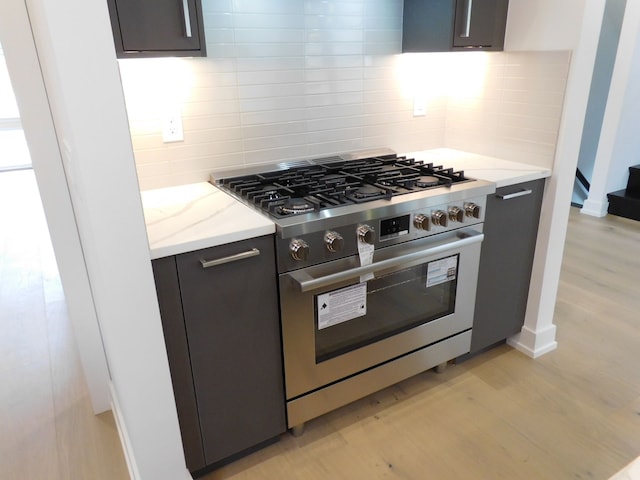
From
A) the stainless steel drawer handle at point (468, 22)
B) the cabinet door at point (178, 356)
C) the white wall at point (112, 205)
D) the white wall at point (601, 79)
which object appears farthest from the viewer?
the white wall at point (601, 79)

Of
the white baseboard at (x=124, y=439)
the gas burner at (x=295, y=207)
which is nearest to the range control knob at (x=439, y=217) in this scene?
the gas burner at (x=295, y=207)

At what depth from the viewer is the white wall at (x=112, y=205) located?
1.02m

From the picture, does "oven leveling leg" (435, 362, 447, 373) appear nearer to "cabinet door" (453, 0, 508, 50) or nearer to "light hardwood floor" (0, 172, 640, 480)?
"light hardwood floor" (0, 172, 640, 480)

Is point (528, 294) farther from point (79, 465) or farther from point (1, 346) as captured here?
point (1, 346)

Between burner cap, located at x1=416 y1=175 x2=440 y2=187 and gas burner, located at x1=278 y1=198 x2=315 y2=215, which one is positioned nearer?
gas burner, located at x1=278 y1=198 x2=315 y2=215

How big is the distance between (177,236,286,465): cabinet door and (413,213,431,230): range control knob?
1.88 feet

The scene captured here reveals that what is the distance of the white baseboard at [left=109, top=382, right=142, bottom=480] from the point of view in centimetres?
162

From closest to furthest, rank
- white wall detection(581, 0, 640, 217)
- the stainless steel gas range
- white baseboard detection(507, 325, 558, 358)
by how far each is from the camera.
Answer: the stainless steel gas range → white baseboard detection(507, 325, 558, 358) → white wall detection(581, 0, 640, 217)

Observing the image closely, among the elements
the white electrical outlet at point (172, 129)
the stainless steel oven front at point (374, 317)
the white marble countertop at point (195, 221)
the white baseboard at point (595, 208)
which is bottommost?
the white baseboard at point (595, 208)

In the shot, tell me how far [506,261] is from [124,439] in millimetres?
1766

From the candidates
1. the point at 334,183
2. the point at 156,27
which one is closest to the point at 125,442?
the point at 334,183

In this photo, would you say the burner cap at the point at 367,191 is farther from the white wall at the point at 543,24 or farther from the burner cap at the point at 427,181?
the white wall at the point at 543,24

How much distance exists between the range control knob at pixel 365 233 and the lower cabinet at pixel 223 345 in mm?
316

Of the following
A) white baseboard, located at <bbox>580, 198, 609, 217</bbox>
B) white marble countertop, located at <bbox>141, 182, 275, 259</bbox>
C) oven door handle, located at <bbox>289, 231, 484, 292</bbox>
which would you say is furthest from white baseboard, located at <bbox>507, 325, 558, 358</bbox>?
white baseboard, located at <bbox>580, 198, 609, 217</bbox>
